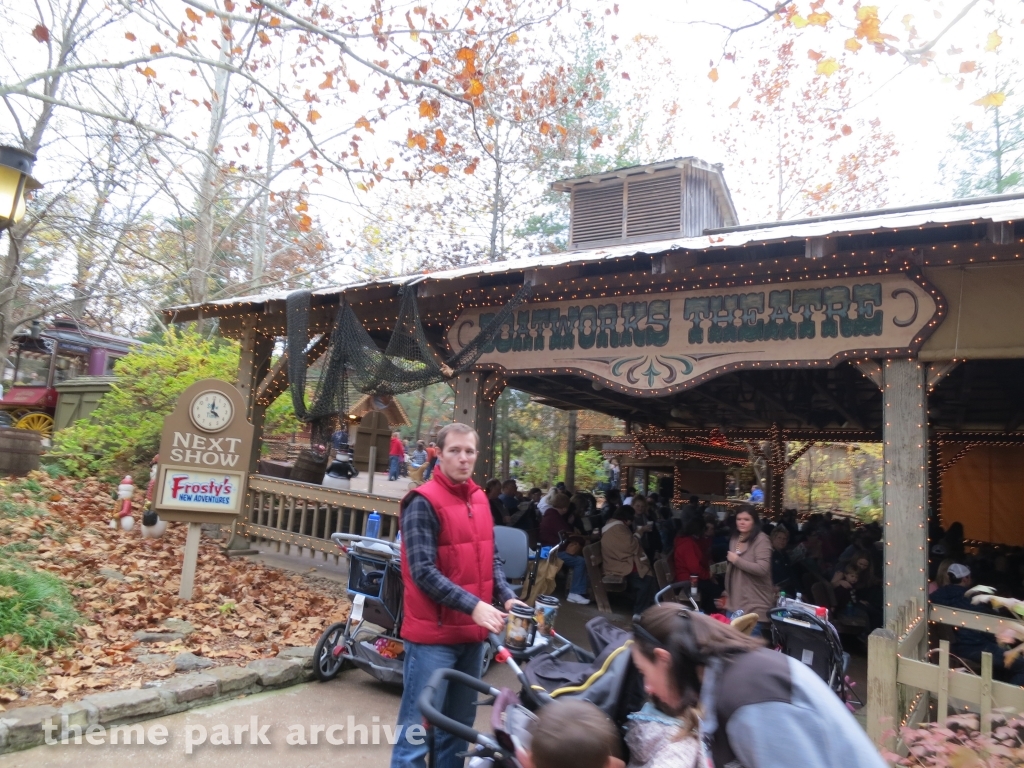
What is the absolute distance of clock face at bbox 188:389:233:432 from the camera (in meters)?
7.07

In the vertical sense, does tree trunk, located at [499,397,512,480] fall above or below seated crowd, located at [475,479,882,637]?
above

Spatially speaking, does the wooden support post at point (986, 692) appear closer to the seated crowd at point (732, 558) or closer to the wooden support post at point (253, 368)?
the seated crowd at point (732, 558)

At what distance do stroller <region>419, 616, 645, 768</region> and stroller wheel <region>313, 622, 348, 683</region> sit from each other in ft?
9.35

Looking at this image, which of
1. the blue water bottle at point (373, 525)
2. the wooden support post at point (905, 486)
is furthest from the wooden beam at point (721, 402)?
the blue water bottle at point (373, 525)

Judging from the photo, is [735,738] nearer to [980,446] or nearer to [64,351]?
[980,446]

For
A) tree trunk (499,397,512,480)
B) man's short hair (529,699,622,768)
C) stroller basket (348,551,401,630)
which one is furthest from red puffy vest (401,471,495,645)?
tree trunk (499,397,512,480)

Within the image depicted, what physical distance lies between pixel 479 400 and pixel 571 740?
19.6 feet

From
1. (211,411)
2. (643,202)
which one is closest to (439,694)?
(211,411)

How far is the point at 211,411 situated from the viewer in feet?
23.5

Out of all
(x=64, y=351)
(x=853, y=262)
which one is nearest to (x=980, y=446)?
(x=853, y=262)

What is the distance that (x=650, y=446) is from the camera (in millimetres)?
17531

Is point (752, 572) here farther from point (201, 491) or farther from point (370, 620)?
point (201, 491)

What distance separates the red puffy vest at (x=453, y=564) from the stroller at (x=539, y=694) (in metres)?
0.33

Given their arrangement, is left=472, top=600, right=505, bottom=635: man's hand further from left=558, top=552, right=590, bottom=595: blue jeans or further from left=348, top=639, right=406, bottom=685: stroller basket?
left=558, top=552, right=590, bottom=595: blue jeans
